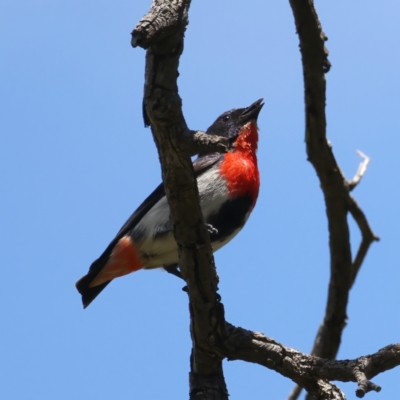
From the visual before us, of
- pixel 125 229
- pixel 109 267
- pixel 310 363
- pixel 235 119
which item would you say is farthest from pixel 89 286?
pixel 310 363

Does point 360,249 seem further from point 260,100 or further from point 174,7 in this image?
point 174,7

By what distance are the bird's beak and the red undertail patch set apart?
1616 millimetres

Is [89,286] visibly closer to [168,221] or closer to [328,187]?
[168,221]

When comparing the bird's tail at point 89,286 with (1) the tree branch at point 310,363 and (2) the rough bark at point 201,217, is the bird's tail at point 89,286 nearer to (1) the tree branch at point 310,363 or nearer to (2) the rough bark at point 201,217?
(2) the rough bark at point 201,217

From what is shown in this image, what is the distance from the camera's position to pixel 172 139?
3.30 m

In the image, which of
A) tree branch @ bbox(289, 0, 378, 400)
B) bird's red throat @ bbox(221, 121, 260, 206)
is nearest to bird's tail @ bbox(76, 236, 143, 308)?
bird's red throat @ bbox(221, 121, 260, 206)

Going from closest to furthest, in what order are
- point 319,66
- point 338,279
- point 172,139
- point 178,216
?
1. point 172,139
2. point 178,216
3. point 319,66
4. point 338,279

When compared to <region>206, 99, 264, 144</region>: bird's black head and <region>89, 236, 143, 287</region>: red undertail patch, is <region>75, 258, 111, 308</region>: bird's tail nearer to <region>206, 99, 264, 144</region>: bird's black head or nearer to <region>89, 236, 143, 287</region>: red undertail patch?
<region>89, 236, 143, 287</region>: red undertail patch

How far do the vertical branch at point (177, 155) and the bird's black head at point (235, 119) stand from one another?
7.71 ft

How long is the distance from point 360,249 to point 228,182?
1868mm

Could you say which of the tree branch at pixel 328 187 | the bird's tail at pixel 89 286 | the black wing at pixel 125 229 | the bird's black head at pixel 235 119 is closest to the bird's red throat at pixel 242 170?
the black wing at pixel 125 229

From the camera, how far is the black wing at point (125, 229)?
5.28m

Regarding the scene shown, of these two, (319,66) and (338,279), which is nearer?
(319,66)

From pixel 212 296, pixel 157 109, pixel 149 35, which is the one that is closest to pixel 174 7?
pixel 149 35
